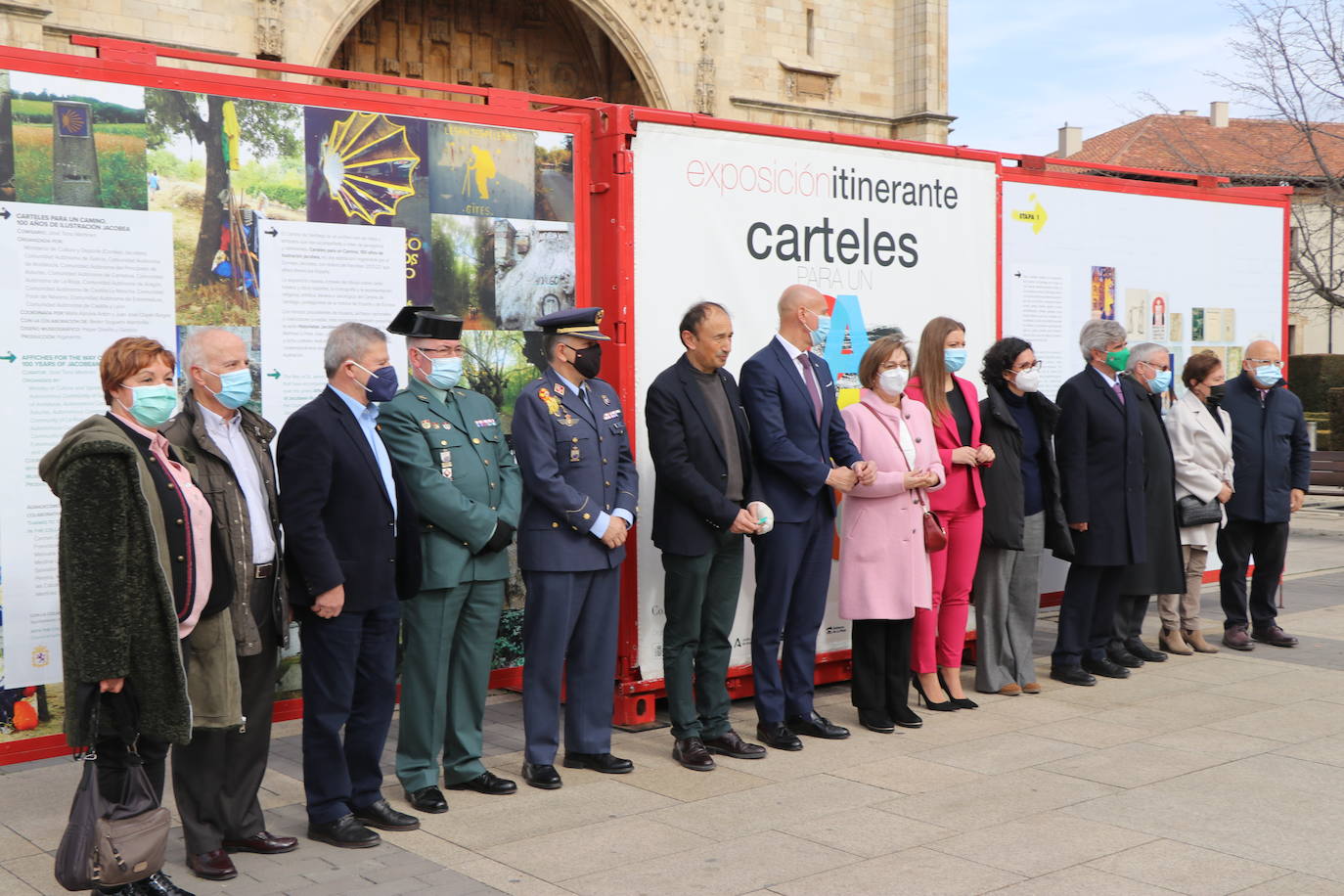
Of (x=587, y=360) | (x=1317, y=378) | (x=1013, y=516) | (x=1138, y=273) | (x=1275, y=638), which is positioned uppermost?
(x=1138, y=273)

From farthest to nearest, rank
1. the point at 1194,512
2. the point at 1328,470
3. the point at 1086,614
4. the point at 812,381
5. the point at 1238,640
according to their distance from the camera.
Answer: the point at 1328,470 → the point at 1238,640 → the point at 1194,512 → the point at 1086,614 → the point at 812,381

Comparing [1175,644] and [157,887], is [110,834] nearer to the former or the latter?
[157,887]

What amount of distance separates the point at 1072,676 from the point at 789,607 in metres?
2.15

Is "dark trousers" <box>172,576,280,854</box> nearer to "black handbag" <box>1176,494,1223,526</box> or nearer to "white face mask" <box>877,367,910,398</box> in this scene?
"white face mask" <box>877,367,910,398</box>

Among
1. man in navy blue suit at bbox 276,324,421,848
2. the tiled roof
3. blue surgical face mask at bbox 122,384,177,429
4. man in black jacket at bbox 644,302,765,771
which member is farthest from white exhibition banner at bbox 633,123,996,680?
the tiled roof

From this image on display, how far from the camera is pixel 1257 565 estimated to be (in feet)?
30.4

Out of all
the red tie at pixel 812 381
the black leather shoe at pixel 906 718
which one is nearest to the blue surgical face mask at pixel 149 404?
the red tie at pixel 812 381

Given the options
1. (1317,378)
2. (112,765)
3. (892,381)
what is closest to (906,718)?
(892,381)

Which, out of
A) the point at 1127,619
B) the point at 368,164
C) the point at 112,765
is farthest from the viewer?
the point at 1127,619

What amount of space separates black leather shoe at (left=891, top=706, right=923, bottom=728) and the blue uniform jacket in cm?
177

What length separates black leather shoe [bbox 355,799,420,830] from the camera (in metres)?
5.21

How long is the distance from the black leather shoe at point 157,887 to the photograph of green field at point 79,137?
102 inches

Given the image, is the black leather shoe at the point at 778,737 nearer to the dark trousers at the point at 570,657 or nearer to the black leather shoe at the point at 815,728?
the black leather shoe at the point at 815,728

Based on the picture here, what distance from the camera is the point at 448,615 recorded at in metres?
5.52
